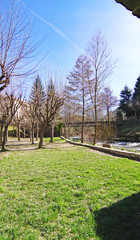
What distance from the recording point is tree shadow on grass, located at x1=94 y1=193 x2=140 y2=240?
1895mm

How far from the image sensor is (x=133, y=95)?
35531mm

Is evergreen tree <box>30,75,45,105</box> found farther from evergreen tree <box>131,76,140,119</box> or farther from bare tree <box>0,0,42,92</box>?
evergreen tree <box>131,76,140,119</box>

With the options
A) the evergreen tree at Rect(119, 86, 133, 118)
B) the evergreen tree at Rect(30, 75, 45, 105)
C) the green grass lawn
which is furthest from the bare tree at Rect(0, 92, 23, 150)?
the evergreen tree at Rect(119, 86, 133, 118)

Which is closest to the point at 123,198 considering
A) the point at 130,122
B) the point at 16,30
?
the point at 16,30

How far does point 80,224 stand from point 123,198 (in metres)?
1.16

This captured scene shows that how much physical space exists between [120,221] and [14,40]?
4852 mm

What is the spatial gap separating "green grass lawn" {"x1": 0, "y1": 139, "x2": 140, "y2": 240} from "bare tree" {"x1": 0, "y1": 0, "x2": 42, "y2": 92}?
2761mm

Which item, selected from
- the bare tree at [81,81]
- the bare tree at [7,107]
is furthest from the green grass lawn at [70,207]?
the bare tree at [81,81]

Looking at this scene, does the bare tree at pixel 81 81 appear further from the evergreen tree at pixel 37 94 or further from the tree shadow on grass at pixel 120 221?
the tree shadow on grass at pixel 120 221

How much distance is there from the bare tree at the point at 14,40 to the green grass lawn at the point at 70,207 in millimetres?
2761

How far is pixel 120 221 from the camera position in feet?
7.11

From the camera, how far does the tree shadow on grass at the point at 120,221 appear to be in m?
1.90

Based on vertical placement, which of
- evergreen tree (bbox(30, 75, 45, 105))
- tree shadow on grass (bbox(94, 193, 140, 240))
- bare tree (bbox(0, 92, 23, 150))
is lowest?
tree shadow on grass (bbox(94, 193, 140, 240))

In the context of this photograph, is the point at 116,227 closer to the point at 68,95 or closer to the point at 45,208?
the point at 45,208
